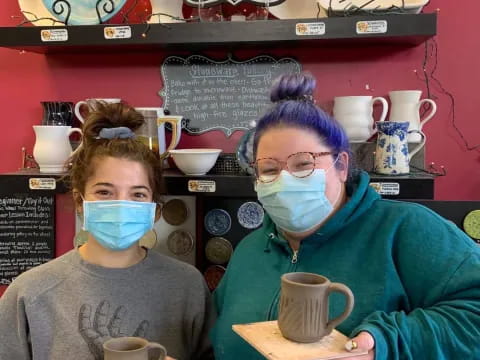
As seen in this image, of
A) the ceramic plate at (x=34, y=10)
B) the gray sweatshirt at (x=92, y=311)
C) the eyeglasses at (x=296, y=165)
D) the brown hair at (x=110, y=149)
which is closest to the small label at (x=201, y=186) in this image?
the brown hair at (x=110, y=149)

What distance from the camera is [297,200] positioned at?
1.13 metres

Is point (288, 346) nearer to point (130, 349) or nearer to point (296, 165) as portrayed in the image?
point (130, 349)

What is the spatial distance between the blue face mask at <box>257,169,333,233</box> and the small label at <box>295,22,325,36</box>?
76cm

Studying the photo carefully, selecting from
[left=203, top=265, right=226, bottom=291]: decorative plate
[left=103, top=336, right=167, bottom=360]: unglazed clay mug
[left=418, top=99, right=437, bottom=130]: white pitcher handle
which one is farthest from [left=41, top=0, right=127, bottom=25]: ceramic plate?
[left=103, top=336, right=167, bottom=360]: unglazed clay mug

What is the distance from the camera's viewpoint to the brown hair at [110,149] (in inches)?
54.3

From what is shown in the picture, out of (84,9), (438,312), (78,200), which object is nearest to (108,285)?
(78,200)

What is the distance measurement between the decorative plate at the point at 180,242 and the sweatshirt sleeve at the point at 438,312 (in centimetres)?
122

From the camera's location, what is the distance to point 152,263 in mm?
1411

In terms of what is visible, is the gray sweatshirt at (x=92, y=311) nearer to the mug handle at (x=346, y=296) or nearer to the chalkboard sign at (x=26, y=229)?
the mug handle at (x=346, y=296)

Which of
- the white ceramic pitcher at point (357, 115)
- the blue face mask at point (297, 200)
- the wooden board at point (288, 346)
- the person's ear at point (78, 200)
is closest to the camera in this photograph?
the wooden board at point (288, 346)

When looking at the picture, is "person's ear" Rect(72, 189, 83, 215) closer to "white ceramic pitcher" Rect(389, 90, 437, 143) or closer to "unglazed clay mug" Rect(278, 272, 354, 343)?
"unglazed clay mug" Rect(278, 272, 354, 343)

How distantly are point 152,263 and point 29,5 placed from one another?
4.28ft

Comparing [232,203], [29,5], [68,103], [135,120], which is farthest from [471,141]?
[29,5]

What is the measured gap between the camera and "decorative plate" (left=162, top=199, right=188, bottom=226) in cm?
214
